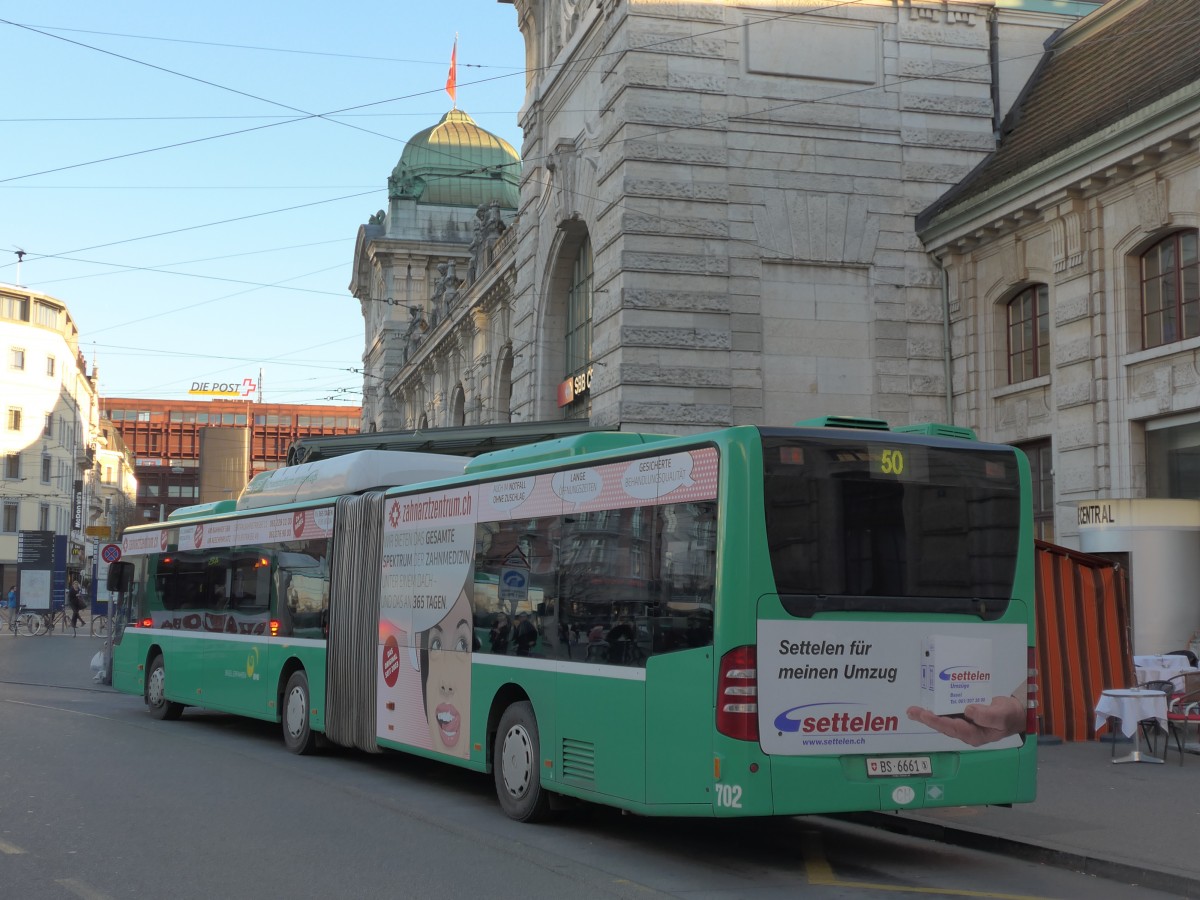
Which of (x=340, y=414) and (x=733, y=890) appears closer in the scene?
(x=733, y=890)

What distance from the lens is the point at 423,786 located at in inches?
506

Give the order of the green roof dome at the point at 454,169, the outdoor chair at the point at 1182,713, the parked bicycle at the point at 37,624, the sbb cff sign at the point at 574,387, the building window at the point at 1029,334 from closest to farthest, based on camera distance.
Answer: the outdoor chair at the point at 1182,713, the building window at the point at 1029,334, the sbb cff sign at the point at 574,387, the parked bicycle at the point at 37,624, the green roof dome at the point at 454,169

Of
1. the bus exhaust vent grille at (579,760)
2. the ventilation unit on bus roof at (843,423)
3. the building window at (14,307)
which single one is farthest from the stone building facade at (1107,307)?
the building window at (14,307)

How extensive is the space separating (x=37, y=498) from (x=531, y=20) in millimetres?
62403

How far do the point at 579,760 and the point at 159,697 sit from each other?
1097 centimetres

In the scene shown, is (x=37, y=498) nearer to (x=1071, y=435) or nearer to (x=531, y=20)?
(x=531, y=20)

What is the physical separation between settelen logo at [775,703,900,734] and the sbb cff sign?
710 inches

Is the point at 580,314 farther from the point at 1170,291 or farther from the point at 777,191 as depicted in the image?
the point at 1170,291

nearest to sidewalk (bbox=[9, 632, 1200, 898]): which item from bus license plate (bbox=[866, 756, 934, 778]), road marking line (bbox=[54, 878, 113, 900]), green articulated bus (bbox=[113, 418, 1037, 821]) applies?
green articulated bus (bbox=[113, 418, 1037, 821])

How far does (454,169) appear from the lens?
63062mm

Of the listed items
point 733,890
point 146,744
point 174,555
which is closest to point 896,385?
point 174,555

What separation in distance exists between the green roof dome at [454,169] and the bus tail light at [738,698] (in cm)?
5457

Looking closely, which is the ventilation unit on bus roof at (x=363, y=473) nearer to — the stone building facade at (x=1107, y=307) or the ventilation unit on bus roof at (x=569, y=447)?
the ventilation unit on bus roof at (x=569, y=447)

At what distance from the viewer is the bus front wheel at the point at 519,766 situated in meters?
10.6
